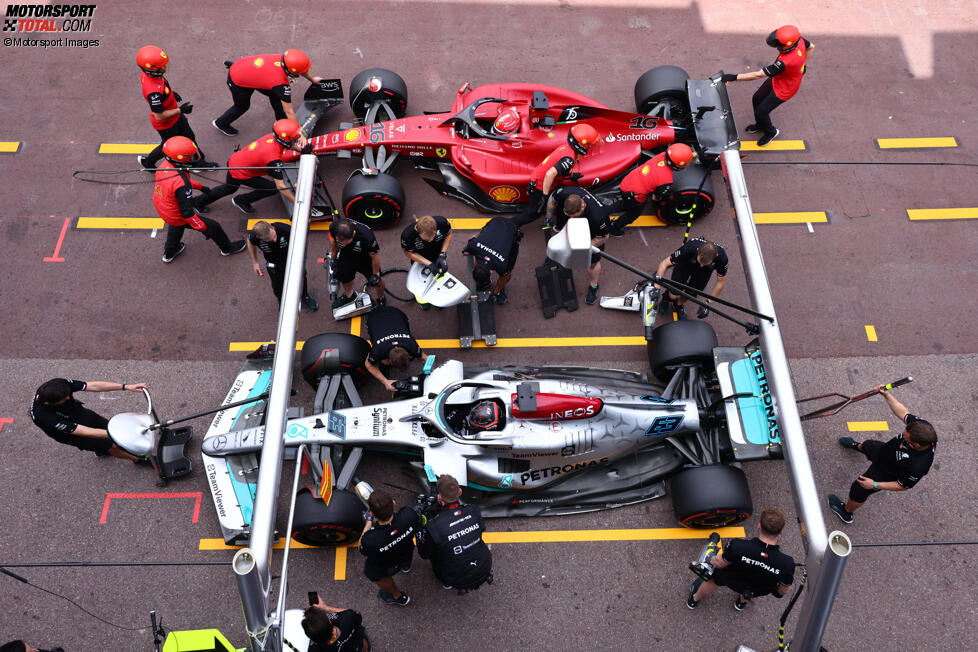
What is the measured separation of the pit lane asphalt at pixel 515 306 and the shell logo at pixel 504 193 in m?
0.64

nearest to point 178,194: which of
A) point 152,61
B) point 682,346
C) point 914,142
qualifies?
point 152,61

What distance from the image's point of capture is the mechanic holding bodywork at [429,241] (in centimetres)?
754

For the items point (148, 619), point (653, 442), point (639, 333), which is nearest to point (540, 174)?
point (639, 333)

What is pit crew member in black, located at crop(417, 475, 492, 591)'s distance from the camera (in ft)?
20.1

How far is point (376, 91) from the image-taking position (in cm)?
960

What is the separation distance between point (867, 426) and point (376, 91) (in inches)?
293

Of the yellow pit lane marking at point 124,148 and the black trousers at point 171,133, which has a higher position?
the yellow pit lane marking at point 124,148

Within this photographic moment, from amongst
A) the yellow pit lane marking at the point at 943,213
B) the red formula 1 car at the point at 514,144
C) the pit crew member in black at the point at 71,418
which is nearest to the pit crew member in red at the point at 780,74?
the red formula 1 car at the point at 514,144

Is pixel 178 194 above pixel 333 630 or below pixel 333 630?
above

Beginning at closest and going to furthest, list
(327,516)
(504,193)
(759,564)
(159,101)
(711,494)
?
(759,564), (327,516), (711,494), (159,101), (504,193)

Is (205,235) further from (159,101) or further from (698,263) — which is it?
(698,263)

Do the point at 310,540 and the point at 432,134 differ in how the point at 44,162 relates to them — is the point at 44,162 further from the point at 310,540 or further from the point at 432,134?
the point at 310,540

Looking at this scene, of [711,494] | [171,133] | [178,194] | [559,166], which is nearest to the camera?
[711,494]

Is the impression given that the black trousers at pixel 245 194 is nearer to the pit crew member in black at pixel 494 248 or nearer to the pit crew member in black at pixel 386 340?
the pit crew member in black at pixel 386 340
